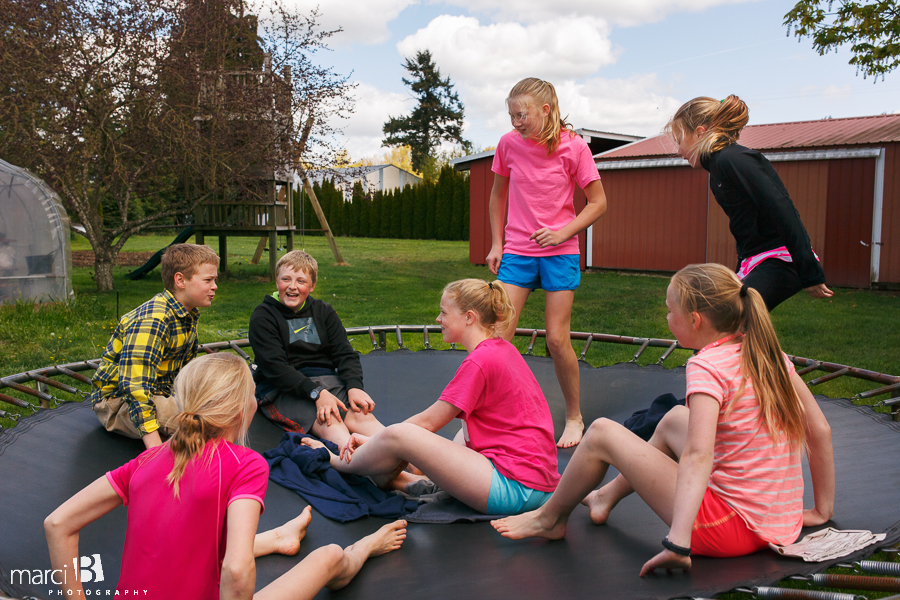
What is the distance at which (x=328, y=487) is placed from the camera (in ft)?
6.10

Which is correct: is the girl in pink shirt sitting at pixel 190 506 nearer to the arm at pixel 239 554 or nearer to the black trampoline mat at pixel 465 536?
the arm at pixel 239 554

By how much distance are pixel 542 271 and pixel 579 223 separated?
224mm

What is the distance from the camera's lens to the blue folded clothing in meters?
1.76

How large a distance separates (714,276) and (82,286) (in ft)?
23.2

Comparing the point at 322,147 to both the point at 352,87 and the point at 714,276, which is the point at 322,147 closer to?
the point at 352,87

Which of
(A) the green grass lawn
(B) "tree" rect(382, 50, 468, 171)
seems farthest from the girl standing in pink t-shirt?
(B) "tree" rect(382, 50, 468, 171)

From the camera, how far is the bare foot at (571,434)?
239cm

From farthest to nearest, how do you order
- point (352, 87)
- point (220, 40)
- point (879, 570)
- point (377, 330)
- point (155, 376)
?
point (352, 87), point (220, 40), point (377, 330), point (155, 376), point (879, 570)

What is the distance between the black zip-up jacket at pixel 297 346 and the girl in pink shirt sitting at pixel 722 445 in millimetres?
1236

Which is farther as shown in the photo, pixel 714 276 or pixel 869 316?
pixel 869 316

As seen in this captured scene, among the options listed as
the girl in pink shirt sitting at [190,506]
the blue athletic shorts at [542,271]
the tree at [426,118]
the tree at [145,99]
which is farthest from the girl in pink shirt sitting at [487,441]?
the tree at [426,118]

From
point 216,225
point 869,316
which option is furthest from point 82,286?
point 869,316

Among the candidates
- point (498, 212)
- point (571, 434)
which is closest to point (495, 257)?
point (498, 212)

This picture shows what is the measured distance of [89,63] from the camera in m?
5.84
